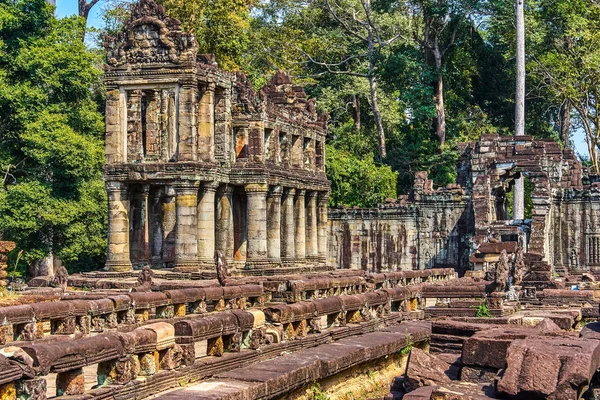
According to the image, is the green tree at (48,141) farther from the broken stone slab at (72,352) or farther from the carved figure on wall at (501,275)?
the broken stone slab at (72,352)

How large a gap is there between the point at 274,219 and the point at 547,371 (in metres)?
26.3

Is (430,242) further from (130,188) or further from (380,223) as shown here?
(130,188)

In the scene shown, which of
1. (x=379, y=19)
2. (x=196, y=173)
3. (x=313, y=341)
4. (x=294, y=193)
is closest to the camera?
(x=313, y=341)

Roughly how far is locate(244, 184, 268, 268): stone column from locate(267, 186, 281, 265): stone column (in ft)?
3.18

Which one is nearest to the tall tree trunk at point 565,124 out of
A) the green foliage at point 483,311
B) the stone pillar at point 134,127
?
the stone pillar at point 134,127

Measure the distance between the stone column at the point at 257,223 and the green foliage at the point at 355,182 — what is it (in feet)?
55.1

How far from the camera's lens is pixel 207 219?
31.2m

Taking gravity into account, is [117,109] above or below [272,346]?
above

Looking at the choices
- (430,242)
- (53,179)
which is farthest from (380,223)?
(53,179)

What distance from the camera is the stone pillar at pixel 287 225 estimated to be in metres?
36.9

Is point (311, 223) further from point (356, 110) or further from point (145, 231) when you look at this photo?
point (356, 110)

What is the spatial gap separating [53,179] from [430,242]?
15275mm

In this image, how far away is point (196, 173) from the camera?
99.0 ft

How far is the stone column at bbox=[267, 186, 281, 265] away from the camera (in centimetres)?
3500
